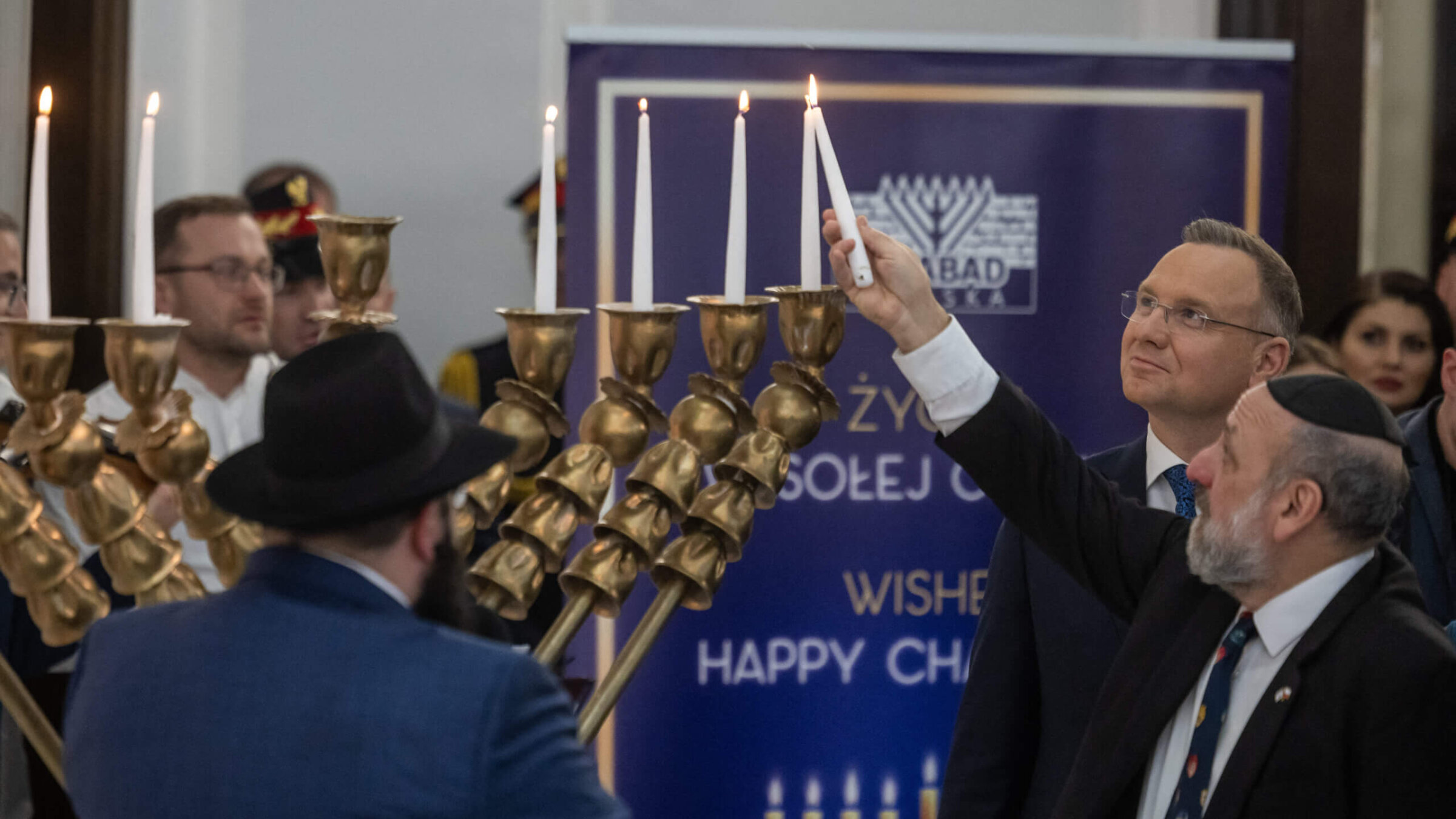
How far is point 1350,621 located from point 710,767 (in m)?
1.56

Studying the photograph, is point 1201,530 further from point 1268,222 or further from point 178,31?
point 178,31

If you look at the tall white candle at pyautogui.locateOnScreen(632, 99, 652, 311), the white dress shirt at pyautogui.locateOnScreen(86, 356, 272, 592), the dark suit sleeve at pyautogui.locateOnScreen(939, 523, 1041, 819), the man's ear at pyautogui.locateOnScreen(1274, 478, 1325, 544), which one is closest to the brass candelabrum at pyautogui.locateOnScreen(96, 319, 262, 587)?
the tall white candle at pyautogui.locateOnScreen(632, 99, 652, 311)

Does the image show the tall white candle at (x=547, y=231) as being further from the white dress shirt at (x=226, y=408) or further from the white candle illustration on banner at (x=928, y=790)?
the white candle illustration on banner at (x=928, y=790)

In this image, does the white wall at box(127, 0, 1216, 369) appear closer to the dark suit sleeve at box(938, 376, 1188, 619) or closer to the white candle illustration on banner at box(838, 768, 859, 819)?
the white candle illustration on banner at box(838, 768, 859, 819)

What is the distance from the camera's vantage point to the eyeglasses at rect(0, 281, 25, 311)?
2.28 m

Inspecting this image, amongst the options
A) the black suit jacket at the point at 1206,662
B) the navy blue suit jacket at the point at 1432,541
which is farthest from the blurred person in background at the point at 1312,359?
the black suit jacket at the point at 1206,662

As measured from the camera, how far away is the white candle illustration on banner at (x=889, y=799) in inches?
107

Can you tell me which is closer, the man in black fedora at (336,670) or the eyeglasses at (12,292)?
the man in black fedora at (336,670)

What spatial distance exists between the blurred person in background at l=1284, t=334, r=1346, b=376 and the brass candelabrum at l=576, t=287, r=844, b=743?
4.89ft

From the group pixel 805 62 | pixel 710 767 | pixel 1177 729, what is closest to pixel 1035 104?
pixel 805 62

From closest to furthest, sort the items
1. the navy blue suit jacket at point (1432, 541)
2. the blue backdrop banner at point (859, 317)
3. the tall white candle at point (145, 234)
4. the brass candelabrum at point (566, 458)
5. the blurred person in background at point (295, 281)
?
the tall white candle at point (145, 234)
the brass candelabrum at point (566, 458)
the navy blue suit jacket at point (1432, 541)
the blue backdrop banner at point (859, 317)
the blurred person in background at point (295, 281)

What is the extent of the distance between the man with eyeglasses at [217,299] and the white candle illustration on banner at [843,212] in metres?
1.74

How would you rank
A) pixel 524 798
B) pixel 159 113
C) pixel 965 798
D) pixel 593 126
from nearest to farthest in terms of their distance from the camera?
pixel 524 798
pixel 965 798
pixel 593 126
pixel 159 113

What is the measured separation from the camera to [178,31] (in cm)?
366
